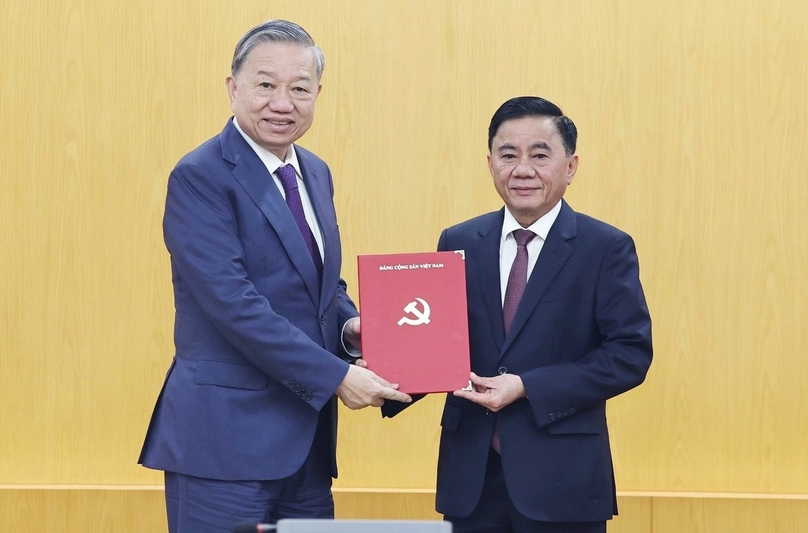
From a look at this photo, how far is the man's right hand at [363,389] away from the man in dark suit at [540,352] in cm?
16

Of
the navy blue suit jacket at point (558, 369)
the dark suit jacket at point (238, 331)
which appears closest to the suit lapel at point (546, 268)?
the navy blue suit jacket at point (558, 369)

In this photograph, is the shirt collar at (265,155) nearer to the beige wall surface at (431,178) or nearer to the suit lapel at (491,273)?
the suit lapel at (491,273)

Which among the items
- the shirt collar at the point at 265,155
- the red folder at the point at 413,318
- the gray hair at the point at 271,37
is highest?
the gray hair at the point at 271,37

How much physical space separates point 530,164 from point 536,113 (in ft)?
0.40

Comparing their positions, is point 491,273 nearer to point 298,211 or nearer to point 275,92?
point 298,211

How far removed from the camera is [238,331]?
2193 millimetres

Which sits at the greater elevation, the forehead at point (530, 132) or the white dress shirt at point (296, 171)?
the forehead at point (530, 132)

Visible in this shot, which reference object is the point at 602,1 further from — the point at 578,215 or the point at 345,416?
the point at 345,416

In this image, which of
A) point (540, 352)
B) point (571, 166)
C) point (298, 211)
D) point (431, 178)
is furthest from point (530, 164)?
point (431, 178)

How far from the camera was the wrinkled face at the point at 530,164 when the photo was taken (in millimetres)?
2385

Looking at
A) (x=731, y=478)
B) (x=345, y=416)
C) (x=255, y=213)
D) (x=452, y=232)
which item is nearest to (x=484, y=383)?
(x=452, y=232)

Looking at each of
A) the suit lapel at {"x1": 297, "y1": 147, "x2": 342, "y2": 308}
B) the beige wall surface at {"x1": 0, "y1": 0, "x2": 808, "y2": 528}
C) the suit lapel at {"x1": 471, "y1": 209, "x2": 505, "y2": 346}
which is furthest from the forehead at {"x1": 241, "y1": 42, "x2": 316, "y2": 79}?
the beige wall surface at {"x1": 0, "y1": 0, "x2": 808, "y2": 528}

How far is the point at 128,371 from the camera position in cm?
374

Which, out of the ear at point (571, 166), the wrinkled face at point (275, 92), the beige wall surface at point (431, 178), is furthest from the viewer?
the beige wall surface at point (431, 178)
